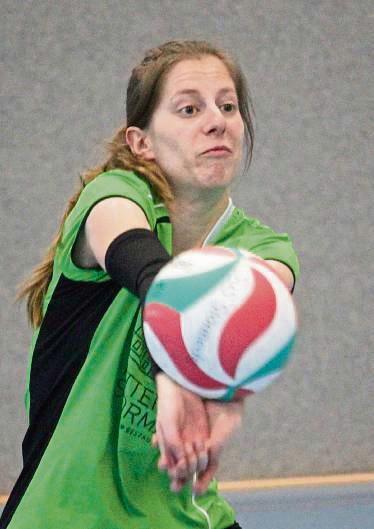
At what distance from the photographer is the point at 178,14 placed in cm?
342

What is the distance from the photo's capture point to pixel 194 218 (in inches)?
59.5

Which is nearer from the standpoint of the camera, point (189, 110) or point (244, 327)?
point (244, 327)

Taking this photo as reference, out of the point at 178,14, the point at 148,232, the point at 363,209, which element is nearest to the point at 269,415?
the point at 363,209

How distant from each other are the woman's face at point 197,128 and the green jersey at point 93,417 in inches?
3.6

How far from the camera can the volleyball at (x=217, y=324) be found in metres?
0.99

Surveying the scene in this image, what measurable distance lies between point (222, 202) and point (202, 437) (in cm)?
61

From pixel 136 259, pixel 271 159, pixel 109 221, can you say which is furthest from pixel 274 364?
pixel 271 159

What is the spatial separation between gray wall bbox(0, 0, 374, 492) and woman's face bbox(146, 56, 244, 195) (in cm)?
182

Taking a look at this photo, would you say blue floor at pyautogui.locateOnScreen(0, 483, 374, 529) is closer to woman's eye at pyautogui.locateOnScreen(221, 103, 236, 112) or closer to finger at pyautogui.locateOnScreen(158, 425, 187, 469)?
woman's eye at pyautogui.locateOnScreen(221, 103, 236, 112)

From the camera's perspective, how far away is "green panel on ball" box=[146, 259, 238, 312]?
995 mm

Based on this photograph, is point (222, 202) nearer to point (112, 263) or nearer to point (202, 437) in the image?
point (112, 263)

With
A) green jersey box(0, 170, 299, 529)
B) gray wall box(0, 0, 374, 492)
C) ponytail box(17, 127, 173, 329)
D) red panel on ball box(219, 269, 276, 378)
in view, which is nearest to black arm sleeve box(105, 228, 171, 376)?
red panel on ball box(219, 269, 276, 378)

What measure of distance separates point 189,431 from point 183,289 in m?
0.16

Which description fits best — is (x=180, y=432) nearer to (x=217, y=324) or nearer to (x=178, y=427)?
(x=178, y=427)
